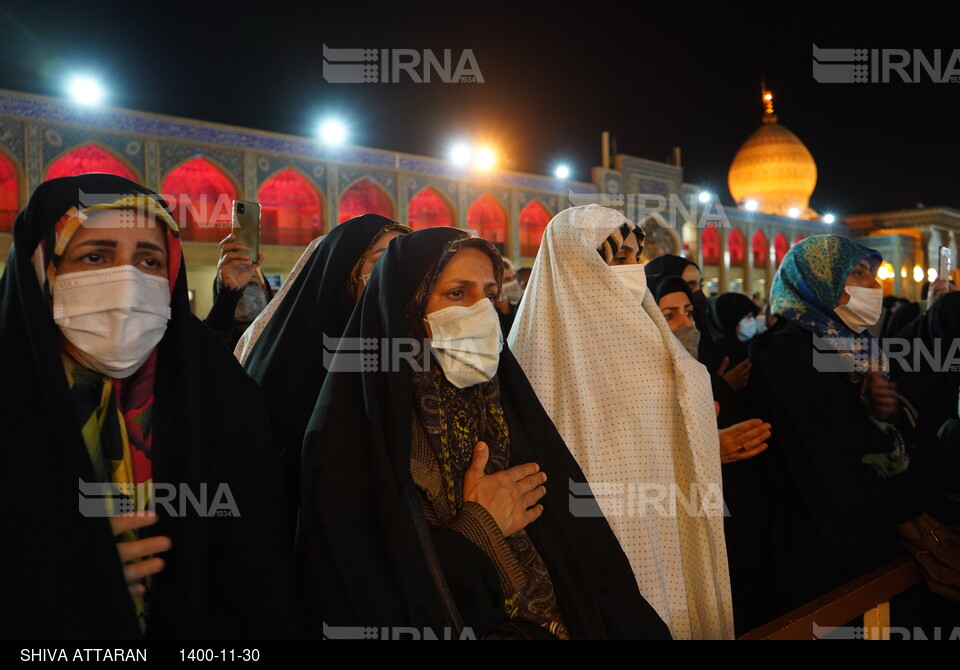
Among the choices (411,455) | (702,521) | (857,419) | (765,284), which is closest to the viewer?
A: (411,455)

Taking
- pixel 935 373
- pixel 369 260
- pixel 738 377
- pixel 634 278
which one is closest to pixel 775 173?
pixel 935 373

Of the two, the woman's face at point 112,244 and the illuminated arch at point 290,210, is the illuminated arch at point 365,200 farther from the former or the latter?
the woman's face at point 112,244

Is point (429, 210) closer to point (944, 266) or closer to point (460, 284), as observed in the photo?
point (944, 266)

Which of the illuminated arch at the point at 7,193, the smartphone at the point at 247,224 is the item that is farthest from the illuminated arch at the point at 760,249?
the smartphone at the point at 247,224

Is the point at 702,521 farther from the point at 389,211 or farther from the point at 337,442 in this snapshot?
the point at 389,211

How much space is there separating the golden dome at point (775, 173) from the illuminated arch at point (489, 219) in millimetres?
12767

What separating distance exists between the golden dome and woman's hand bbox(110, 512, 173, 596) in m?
27.2

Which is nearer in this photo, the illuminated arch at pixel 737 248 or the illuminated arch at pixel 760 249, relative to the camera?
the illuminated arch at pixel 737 248

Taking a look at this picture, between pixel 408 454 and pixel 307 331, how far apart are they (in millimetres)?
800

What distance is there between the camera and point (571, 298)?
198 cm

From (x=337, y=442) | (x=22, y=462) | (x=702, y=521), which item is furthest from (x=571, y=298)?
(x=22, y=462)

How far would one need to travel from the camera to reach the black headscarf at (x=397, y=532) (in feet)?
4.23

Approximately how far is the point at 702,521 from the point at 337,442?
104 centimetres

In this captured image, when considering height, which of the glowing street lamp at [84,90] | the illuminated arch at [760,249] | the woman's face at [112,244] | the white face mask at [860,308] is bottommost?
the white face mask at [860,308]
